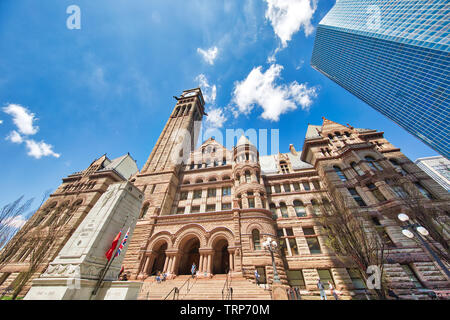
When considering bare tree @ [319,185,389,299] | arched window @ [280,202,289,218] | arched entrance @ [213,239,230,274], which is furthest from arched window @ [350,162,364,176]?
arched entrance @ [213,239,230,274]

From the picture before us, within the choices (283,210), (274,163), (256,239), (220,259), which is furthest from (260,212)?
(274,163)

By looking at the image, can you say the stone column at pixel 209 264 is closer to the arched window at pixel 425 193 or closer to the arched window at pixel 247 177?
the arched window at pixel 247 177

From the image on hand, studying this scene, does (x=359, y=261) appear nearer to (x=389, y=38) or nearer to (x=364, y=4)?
(x=389, y=38)

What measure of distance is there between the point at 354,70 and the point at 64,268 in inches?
2984

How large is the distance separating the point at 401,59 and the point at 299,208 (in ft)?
162

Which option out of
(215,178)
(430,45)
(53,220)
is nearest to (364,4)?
(430,45)

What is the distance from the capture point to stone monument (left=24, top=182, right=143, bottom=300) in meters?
7.14

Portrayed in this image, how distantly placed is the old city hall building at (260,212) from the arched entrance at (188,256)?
0.11 metres

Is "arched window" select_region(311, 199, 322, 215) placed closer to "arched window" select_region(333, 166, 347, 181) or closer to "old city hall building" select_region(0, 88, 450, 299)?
"old city hall building" select_region(0, 88, 450, 299)

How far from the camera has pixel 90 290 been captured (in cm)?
759

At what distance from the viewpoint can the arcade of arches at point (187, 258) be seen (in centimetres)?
1839

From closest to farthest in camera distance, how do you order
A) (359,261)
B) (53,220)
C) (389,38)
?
(359,261) < (53,220) < (389,38)

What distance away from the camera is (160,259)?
68.5 ft

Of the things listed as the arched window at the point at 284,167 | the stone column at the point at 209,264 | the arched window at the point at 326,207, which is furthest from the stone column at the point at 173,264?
the arched window at the point at 284,167
